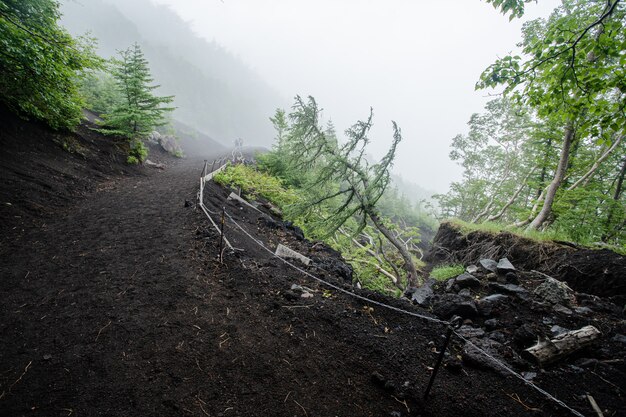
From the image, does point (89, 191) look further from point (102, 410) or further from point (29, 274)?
point (102, 410)

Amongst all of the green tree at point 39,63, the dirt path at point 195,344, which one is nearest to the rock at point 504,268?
the dirt path at point 195,344

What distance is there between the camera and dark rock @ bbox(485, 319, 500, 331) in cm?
425

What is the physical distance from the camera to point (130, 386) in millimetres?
2586

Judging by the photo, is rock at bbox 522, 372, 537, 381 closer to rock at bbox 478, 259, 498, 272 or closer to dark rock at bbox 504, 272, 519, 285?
dark rock at bbox 504, 272, 519, 285

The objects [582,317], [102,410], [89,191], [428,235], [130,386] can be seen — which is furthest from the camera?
[428,235]

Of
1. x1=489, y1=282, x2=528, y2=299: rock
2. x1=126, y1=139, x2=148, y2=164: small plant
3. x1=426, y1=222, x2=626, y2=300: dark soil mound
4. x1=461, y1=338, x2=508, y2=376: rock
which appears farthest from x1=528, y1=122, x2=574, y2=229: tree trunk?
x1=126, y1=139, x2=148, y2=164: small plant

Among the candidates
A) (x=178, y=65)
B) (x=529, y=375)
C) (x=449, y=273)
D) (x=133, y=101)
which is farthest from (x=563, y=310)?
(x=178, y=65)

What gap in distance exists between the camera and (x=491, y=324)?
427cm

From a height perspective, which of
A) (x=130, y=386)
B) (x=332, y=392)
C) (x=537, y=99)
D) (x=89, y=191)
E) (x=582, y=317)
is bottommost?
(x=89, y=191)

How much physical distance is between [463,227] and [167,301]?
33.2ft

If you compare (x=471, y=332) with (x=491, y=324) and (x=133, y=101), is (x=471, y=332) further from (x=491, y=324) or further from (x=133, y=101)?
(x=133, y=101)

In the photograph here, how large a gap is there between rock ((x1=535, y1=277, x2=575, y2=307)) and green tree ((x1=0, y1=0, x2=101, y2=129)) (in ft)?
36.0

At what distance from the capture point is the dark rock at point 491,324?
425cm

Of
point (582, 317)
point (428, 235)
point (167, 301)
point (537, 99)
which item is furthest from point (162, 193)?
point (428, 235)
